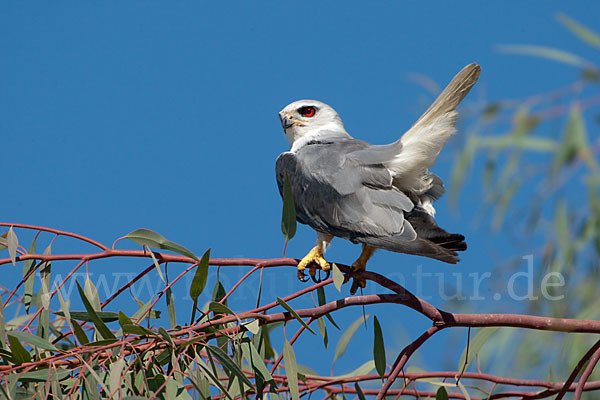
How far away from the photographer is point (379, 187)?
2111mm

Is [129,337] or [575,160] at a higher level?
[575,160]

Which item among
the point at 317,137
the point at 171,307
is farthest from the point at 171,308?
the point at 317,137

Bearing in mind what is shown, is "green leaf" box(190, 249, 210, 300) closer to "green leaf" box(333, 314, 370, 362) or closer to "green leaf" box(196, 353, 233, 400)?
"green leaf" box(196, 353, 233, 400)

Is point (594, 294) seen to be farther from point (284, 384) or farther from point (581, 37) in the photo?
point (284, 384)

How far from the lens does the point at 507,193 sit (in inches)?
138

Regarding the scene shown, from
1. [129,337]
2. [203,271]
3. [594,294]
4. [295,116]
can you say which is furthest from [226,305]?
[594,294]

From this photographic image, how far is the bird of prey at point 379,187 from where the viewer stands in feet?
6.46

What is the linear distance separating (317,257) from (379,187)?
276mm

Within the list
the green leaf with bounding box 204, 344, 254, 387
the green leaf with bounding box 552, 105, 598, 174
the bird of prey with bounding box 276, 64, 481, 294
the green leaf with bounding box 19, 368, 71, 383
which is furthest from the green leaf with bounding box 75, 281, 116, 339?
the green leaf with bounding box 552, 105, 598, 174

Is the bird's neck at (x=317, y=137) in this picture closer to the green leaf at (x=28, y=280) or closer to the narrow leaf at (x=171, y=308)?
the narrow leaf at (x=171, y=308)

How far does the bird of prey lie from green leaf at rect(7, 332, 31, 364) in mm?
770

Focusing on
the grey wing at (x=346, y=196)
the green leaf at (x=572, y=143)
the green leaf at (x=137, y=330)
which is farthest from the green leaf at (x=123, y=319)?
the green leaf at (x=572, y=143)

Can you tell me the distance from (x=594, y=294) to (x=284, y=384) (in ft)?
6.47

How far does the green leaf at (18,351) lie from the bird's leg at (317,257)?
77cm
